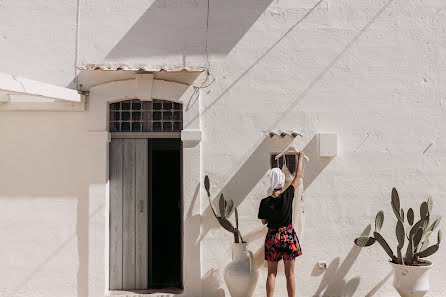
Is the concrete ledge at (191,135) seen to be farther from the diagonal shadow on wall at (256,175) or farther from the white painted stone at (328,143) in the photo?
the white painted stone at (328,143)

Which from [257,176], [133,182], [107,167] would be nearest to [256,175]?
[257,176]

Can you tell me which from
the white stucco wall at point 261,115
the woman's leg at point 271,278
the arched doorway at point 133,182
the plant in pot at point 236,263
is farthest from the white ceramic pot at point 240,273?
the arched doorway at point 133,182

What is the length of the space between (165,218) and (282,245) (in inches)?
117

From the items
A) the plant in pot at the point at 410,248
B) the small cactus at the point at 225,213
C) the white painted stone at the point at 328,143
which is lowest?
the plant in pot at the point at 410,248

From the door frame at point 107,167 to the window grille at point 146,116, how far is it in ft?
0.57

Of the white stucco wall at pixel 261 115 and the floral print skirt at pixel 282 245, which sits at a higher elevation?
the white stucco wall at pixel 261 115

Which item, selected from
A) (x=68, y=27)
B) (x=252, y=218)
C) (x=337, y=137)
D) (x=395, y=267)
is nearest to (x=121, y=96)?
(x=68, y=27)

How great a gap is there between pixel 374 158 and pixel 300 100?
140cm

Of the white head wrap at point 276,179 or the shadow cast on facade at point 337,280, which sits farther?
the shadow cast on facade at point 337,280

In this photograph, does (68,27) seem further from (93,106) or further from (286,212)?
(286,212)

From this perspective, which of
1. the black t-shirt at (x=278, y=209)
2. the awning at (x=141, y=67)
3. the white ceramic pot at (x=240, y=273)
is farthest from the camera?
the awning at (x=141, y=67)

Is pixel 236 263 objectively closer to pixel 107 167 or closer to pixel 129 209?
pixel 129 209

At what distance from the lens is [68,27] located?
654 centimetres

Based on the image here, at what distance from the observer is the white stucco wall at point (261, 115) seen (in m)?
6.38
